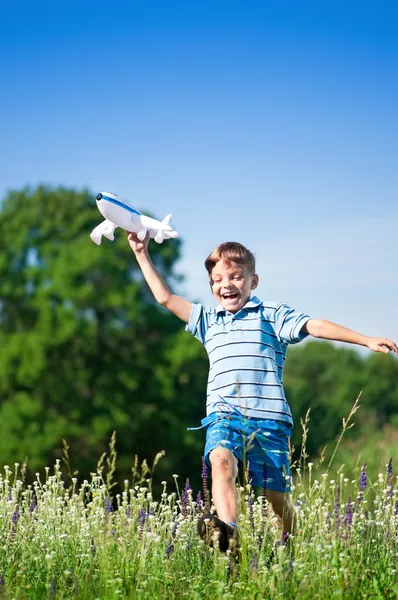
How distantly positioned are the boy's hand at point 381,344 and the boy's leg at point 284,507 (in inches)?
48.0

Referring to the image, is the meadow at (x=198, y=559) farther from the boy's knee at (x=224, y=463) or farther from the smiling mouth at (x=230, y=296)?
the smiling mouth at (x=230, y=296)

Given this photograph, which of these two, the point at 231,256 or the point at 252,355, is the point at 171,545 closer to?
the point at 252,355

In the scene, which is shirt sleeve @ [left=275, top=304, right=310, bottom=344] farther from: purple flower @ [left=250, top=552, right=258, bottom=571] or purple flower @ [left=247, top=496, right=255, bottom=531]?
purple flower @ [left=250, top=552, right=258, bottom=571]

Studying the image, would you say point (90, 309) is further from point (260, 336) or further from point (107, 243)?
point (260, 336)

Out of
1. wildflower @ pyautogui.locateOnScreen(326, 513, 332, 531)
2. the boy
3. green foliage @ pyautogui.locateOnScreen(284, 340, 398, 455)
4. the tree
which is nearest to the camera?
wildflower @ pyautogui.locateOnScreen(326, 513, 332, 531)

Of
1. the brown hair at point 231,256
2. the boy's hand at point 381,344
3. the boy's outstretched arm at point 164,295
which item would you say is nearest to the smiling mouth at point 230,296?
the brown hair at point 231,256

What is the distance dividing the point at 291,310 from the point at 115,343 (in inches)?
704

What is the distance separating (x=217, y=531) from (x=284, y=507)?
118cm

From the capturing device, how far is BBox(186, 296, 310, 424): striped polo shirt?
5.04 meters

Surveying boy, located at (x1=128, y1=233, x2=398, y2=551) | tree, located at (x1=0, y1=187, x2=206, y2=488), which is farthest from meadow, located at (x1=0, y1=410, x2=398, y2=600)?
tree, located at (x1=0, y1=187, x2=206, y2=488)

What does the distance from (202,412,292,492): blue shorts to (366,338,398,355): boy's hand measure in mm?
844

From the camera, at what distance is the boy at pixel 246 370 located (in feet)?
15.8

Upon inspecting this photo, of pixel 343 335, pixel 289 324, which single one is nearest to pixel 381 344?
pixel 343 335

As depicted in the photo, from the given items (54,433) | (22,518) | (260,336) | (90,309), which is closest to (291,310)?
(260,336)
